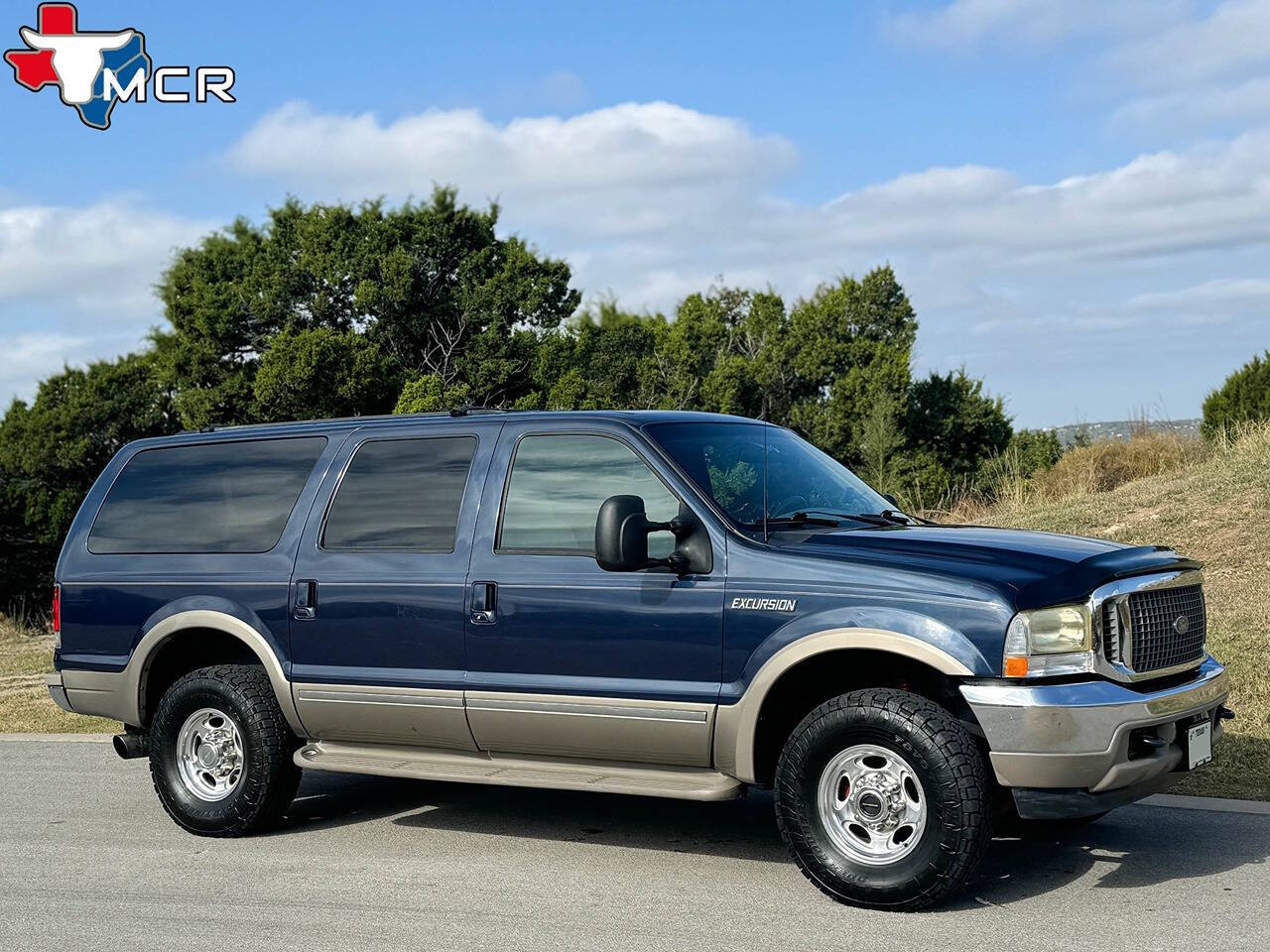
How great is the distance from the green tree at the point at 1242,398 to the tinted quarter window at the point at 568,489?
64.4 feet

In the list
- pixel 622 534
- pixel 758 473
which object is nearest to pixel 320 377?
pixel 758 473

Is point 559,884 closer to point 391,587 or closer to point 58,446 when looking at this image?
point 391,587

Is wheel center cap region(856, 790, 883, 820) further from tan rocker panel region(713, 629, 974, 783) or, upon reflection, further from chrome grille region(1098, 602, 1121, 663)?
chrome grille region(1098, 602, 1121, 663)

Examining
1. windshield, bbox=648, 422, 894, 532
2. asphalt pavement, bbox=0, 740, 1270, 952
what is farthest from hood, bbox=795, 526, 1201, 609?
asphalt pavement, bbox=0, 740, 1270, 952

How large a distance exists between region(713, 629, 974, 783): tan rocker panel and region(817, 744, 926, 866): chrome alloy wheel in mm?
376

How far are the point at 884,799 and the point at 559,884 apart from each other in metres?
Result: 1.56

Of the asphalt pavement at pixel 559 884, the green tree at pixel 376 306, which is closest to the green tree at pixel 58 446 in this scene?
the green tree at pixel 376 306

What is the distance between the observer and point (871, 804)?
5941 millimetres

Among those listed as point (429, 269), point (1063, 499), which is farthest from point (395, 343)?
point (1063, 499)

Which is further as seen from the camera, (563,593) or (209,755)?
(209,755)

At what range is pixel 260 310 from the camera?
5047cm

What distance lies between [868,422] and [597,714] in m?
40.0

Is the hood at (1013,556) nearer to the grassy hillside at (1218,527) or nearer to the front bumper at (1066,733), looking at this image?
the front bumper at (1066,733)

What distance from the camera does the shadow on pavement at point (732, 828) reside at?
638 centimetres
